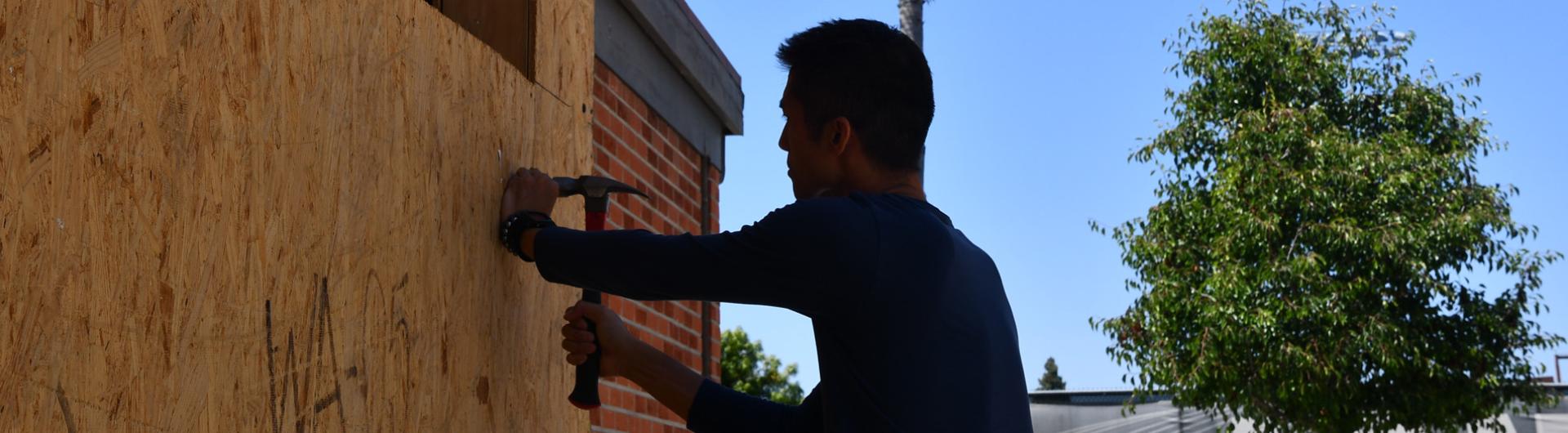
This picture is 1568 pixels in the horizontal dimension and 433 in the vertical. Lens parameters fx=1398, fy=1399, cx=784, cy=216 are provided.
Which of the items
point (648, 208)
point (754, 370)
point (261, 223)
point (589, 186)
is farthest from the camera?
point (754, 370)

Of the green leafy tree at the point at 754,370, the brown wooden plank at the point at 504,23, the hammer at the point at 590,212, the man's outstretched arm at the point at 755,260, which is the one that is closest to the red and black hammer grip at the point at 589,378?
the hammer at the point at 590,212

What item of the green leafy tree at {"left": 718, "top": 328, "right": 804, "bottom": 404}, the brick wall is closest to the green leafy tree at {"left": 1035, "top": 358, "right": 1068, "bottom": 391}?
the green leafy tree at {"left": 718, "top": 328, "right": 804, "bottom": 404}

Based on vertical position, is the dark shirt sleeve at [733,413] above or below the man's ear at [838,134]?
below

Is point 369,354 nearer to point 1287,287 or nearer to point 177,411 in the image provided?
point 177,411

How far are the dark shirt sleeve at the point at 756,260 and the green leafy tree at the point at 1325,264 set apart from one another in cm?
1508

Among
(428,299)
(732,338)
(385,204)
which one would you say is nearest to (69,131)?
(385,204)

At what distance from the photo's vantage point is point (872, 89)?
2525mm

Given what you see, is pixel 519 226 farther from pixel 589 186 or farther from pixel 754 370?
pixel 754 370

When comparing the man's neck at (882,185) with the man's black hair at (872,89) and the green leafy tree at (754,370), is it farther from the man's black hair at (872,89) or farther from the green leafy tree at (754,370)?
the green leafy tree at (754,370)

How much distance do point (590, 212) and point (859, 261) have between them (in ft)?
2.12

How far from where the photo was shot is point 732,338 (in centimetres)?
3344

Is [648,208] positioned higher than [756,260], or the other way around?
[648,208]

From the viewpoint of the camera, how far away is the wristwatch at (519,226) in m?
2.48

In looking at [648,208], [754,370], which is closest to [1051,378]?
[754,370]
